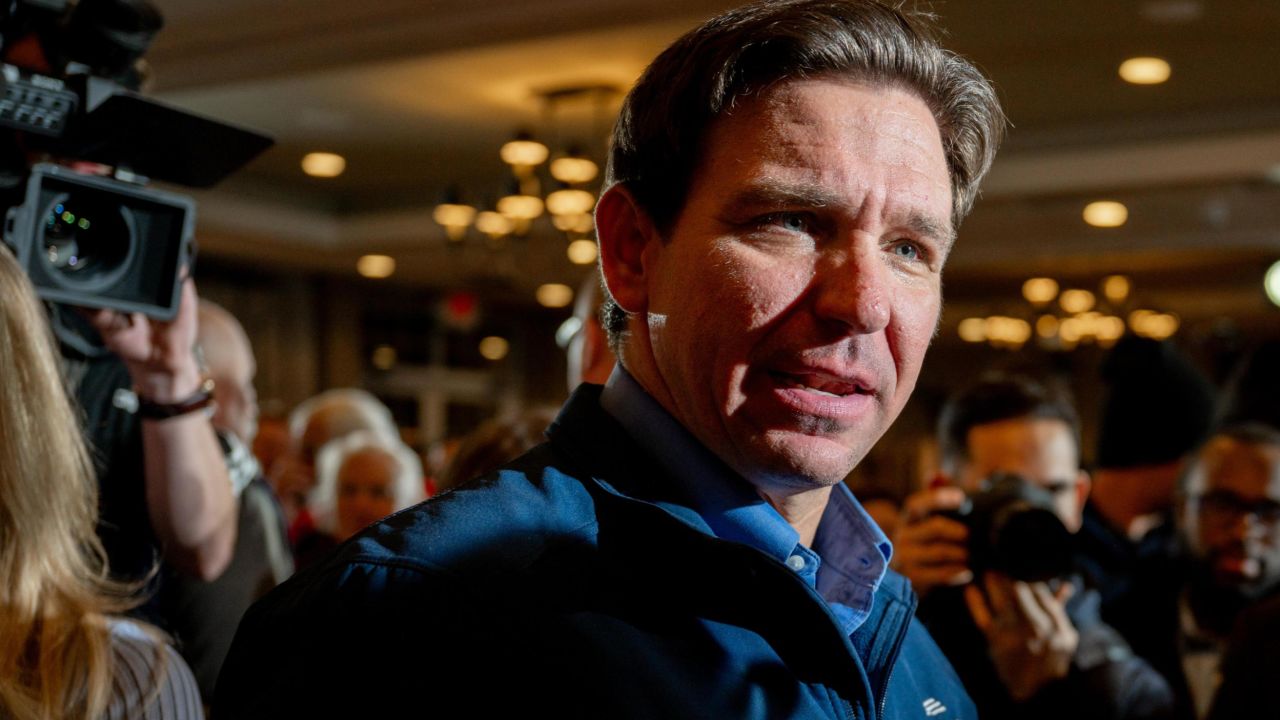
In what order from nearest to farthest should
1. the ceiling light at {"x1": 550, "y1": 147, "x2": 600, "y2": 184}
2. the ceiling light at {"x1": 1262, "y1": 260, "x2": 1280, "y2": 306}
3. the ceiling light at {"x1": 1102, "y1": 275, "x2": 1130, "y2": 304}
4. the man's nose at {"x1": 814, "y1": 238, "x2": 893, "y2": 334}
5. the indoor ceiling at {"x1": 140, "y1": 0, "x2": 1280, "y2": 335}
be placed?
the man's nose at {"x1": 814, "y1": 238, "x2": 893, "y2": 334}, the indoor ceiling at {"x1": 140, "y1": 0, "x2": 1280, "y2": 335}, the ceiling light at {"x1": 550, "y1": 147, "x2": 600, "y2": 184}, the ceiling light at {"x1": 1262, "y1": 260, "x2": 1280, "y2": 306}, the ceiling light at {"x1": 1102, "y1": 275, "x2": 1130, "y2": 304}

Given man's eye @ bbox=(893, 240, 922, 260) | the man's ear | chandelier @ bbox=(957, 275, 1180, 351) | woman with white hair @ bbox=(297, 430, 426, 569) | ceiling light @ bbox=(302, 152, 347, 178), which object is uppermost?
man's eye @ bbox=(893, 240, 922, 260)

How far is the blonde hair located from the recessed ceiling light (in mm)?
8945

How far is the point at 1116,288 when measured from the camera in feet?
35.3

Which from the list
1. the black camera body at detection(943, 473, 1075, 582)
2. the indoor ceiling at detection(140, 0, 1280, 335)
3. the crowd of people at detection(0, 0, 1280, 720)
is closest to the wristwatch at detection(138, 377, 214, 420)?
the crowd of people at detection(0, 0, 1280, 720)

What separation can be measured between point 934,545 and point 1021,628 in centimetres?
17

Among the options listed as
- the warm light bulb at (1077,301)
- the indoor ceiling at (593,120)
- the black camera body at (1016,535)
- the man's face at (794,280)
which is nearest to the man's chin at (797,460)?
the man's face at (794,280)

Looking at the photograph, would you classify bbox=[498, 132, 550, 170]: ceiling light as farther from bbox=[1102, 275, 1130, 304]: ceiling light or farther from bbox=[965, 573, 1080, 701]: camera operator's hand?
bbox=[1102, 275, 1130, 304]: ceiling light

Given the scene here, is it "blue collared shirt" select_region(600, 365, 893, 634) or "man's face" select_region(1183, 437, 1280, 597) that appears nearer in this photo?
"blue collared shirt" select_region(600, 365, 893, 634)

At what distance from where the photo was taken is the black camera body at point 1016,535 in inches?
68.2

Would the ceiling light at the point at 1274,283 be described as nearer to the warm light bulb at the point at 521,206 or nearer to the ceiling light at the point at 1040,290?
the ceiling light at the point at 1040,290

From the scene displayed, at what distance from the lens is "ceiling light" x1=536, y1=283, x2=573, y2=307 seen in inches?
448

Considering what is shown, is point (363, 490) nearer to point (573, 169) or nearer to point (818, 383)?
point (818, 383)

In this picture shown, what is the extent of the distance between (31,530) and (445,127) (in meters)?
6.03

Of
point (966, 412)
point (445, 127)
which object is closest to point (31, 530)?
point (966, 412)
